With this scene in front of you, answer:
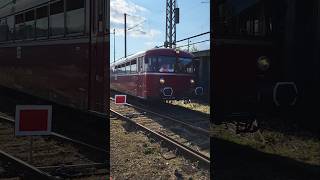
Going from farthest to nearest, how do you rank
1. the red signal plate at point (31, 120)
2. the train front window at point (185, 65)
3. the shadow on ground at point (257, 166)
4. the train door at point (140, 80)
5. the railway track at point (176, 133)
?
the train door at point (140, 80)
the train front window at point (185, 65)
the shadow on ground at point (257, 166)
the railway track at point (176, 133)
the red signal plate at point (31, 120)

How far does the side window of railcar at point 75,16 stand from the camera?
255cm

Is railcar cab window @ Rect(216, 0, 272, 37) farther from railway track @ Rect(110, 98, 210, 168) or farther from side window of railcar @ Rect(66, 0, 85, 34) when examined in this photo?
side window of railcar @ Rect(66, 0, 85, 34)

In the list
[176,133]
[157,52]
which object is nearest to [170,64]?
[157,52]

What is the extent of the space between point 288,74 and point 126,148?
3.00ft

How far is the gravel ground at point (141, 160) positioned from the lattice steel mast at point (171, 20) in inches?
19.2

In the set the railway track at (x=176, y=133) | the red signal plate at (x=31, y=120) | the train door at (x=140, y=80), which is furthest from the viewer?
the train door at (x=140, y=80)

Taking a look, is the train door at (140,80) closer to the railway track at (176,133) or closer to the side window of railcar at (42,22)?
the railway track at (176,133)

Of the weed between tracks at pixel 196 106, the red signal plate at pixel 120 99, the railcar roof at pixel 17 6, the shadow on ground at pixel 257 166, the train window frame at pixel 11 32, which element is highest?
the railcar roof at pixel 17 6

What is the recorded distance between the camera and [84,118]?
2.62 metres

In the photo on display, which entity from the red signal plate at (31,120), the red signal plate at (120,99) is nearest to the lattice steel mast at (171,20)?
the red signal plate at (120,99)

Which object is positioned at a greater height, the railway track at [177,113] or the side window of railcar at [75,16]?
the side window of railcar at [75,16]

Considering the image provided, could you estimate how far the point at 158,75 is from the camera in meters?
3.46

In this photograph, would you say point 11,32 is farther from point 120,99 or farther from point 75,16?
point 120,99

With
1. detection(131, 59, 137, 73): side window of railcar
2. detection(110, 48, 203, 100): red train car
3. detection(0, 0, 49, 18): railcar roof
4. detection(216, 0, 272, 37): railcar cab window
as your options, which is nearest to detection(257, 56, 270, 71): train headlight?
detection(216, 0, 272, 37): railcar cab window
